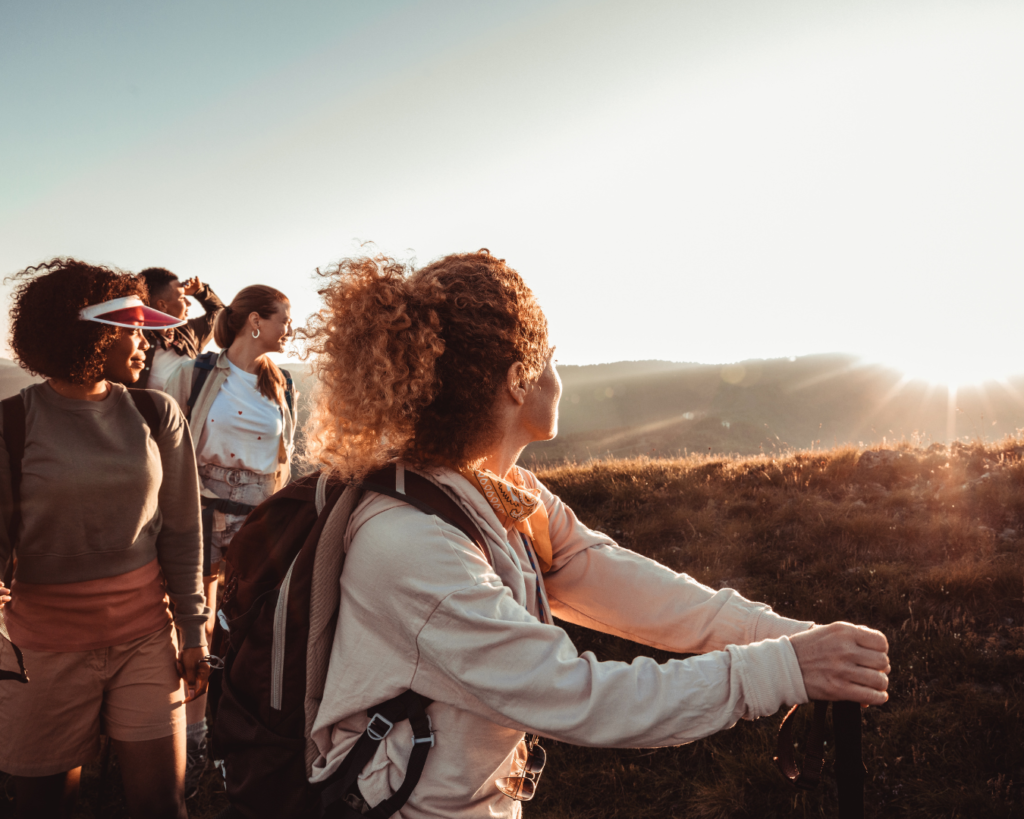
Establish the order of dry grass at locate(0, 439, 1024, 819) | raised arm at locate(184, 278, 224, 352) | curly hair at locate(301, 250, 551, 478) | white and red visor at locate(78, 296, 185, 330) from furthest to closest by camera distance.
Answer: raised arm at locate(184, 278, 224, 352), dry grass at locate(0, 439, 1024, 819), white and red visor at locate(78, 296, 185, 330), curly hair at locate(301, 250, 551, 478)

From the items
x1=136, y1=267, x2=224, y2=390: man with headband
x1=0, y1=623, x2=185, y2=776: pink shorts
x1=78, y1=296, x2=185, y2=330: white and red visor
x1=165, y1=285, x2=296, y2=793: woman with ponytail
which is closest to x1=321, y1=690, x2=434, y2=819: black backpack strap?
x1=0, y1=623, x2=185, y2=776: pink shorts

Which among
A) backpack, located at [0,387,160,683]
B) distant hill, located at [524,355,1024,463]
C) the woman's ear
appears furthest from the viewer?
distant hill, located at [524,355,1024,463]

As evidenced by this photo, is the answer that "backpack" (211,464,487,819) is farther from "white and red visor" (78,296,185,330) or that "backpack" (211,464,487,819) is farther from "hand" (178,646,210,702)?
"white and red visor" (78,296,185,330)

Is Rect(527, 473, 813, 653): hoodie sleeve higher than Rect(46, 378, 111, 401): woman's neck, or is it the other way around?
Rect(46, 378, 111, 401): woman's neck

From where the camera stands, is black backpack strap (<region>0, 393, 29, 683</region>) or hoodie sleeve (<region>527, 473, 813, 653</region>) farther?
black backpack strap (<region>0, 393, 29, 683</region>)

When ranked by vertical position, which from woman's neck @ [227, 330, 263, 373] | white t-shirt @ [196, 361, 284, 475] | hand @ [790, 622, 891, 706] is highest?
woman's neck @ [227, 330, 263, 373]

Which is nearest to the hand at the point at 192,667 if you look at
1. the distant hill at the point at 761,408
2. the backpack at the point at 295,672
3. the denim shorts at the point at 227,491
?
the backpack at the point at 295,672

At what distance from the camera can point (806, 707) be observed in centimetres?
394

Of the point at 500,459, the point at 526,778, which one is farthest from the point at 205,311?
the point at 526,778

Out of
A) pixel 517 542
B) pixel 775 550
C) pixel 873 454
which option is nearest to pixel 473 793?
pixel 517 542

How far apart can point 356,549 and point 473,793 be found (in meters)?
0.62

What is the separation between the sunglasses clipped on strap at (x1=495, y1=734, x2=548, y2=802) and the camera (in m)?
1.53

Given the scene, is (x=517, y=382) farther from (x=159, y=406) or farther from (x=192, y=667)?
(x=192, y=667)

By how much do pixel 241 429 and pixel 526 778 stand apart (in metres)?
3.44
